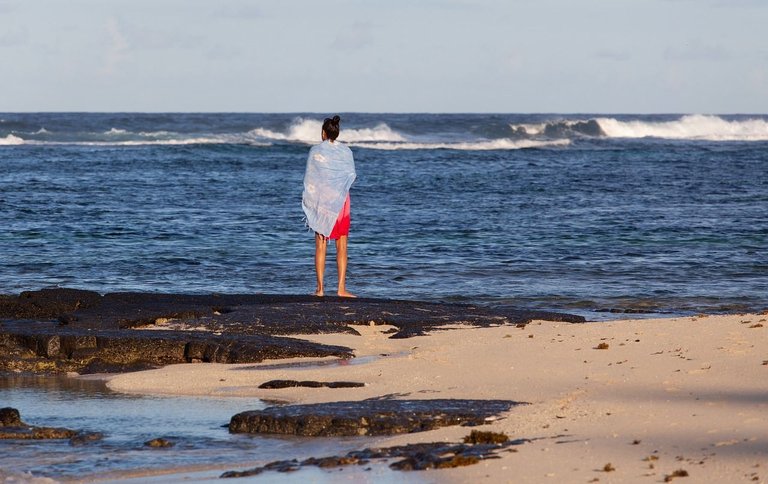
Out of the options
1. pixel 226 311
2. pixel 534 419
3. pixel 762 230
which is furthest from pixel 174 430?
pixel 762 230

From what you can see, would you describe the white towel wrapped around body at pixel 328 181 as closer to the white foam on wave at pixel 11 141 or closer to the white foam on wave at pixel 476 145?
the white foam on wave at pixel 476 145

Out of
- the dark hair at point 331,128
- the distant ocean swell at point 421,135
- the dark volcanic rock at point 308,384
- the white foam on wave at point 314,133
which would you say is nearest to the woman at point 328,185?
the dark hair at point 331,128

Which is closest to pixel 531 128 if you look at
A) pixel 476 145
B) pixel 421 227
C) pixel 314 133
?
pixel 476 145

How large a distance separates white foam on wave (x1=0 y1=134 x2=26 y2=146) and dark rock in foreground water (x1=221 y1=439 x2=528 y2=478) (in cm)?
4675

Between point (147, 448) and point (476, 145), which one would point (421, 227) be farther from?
point (476, 145)

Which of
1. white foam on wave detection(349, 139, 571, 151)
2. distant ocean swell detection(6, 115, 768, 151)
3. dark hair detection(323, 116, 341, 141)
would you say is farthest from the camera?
distant ocean swell detection(6, 115, 768, 151)

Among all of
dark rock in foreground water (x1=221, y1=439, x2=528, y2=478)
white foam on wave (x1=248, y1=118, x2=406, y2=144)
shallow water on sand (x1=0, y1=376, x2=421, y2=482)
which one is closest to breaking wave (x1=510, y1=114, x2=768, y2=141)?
white foam on wave (x1=248, y1=118, x2=406, y2=144)

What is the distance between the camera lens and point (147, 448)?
19.6 feet

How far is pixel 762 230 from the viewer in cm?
2003

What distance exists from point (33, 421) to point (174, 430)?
869mm

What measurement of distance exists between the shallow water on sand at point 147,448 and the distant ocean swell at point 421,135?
40.9 metres

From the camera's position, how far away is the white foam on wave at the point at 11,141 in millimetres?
50250

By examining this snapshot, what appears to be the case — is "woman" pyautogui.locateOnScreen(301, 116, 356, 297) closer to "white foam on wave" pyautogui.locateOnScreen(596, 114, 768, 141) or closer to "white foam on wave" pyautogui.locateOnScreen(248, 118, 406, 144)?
"white foam on wave" pyautogui.locateOnScreen(248, 118, 406, 144)

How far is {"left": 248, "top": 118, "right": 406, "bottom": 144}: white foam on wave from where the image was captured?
190 feet
